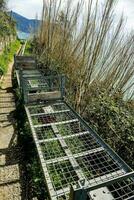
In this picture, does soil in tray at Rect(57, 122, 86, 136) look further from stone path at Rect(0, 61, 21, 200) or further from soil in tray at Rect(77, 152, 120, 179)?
stone path at Rect(0, 61, 21, 200)

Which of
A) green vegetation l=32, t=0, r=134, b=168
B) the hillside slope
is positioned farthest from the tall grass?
the hillside slope

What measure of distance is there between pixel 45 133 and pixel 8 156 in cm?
61

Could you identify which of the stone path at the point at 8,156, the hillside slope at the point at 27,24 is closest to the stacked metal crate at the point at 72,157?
the stone path at the point at 8,156

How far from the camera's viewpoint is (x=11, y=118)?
510 cm

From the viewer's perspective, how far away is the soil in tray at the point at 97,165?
2906 mm

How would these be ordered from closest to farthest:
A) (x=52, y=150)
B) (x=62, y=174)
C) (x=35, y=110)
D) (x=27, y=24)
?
(x=62, y=174) < (x=52, y=150) < (x=35, y=110) < (x=27, y=24)

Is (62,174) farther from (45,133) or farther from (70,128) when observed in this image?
(70,128)

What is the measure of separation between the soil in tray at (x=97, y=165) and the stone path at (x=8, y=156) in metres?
0.81

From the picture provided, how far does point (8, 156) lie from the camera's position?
3611mm

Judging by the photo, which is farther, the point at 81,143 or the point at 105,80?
the point at 105,80

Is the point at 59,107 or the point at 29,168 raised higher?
the point at 59,107

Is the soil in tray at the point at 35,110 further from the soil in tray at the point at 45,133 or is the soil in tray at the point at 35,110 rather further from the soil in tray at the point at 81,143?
the soil in tray at the point at 81,143

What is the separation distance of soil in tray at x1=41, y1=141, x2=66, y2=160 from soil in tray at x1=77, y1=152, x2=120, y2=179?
270 mm

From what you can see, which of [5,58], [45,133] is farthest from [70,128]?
[5,58]
